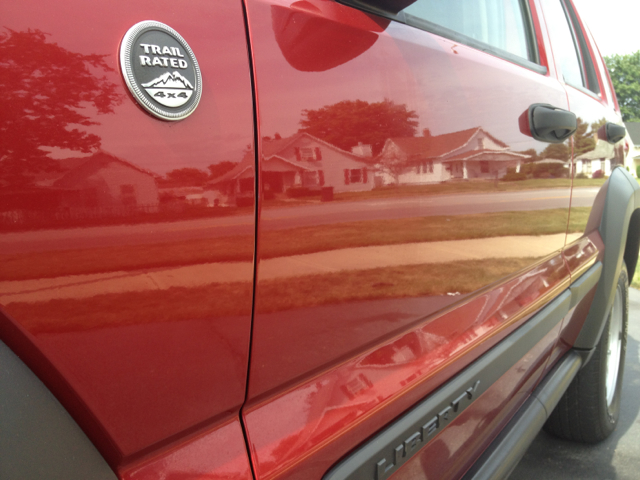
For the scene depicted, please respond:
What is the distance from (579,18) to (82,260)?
3193 mm

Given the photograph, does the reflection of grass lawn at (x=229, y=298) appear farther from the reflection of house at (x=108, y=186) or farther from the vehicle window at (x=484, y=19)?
the vehicle window at (x=484, y=19)

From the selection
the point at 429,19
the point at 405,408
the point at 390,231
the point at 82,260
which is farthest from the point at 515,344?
the point at 82,260

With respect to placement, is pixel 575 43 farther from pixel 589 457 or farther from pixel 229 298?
pixel 229 298

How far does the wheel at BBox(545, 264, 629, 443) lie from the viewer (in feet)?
8.59

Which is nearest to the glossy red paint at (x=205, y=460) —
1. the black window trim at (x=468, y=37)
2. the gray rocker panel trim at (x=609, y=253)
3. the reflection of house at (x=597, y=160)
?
the black window trim at (x=468, y=37)

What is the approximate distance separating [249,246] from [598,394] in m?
2.61

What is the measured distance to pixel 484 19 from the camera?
169 cm

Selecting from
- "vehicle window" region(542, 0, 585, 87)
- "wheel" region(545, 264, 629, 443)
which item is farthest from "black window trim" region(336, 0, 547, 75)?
"wheel" region(545, 264, 629, 443)

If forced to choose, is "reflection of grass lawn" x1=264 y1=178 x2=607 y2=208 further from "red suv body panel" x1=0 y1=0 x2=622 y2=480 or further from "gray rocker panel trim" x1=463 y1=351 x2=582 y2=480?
"gray rocker panel trim" x1=463 y1=351 x2=582 y2=480

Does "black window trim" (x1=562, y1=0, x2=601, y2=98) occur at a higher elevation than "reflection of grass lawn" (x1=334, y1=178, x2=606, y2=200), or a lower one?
higher

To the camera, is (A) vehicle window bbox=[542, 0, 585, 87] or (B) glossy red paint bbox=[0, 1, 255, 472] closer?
(B) glossy red paint bbox=[0, 1, 255, 472]

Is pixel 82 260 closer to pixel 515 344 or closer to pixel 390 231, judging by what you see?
pixel 390 231

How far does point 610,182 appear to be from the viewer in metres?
2.51

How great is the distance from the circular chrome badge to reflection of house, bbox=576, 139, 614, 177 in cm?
189
